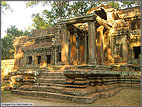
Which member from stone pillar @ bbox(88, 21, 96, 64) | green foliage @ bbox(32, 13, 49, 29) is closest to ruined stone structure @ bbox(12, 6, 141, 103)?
stone pillar @ bbox(88, 21, 96, 64)

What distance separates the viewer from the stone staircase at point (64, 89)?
5683 millimetres

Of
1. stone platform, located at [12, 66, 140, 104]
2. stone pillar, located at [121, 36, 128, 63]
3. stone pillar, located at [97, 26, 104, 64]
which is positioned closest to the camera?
stone platform, located at [12, 66, 140, 104]

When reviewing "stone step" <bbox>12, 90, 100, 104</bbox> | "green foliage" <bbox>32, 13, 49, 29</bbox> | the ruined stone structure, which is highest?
"green foliage" <bbox>32, 13, 49, 29</bbox>

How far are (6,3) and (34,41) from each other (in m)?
8.20

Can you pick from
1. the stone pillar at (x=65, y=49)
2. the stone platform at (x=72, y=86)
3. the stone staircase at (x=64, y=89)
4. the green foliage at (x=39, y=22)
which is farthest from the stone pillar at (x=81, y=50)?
the green foliage at (x=39, y=22)

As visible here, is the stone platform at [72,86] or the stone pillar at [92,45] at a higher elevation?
the stone pillar at [92,45]

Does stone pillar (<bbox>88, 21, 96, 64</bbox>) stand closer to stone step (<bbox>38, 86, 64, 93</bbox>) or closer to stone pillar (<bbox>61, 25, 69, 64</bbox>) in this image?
stone pillar (<bbox>61, 25, 69, 64</bbox>)

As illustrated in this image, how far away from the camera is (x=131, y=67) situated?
10430 mm

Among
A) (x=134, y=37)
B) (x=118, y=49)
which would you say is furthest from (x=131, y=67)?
(x=134, y=37)

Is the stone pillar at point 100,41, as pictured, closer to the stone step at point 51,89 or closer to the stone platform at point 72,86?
the stone platform at point 72,86

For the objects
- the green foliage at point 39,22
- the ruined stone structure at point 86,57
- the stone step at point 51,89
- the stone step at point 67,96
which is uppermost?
the green foliage at point 39,22

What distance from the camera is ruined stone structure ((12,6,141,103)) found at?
254 inches

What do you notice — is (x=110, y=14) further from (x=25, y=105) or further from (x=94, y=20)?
(x=25, y=105)

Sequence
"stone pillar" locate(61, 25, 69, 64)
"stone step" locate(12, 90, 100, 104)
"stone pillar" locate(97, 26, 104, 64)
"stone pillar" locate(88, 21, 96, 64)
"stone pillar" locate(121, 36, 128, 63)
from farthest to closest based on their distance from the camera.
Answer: "stone pillar" locate(121, 36, 128, 63) → "stone pillar" locate(97, 26, 104, 64) → "stone pillar" locate(61, 25, 69, 64) → "stone pillar" locate(88, 21, 96, 64) → "stone step" locate(12, 90, 100, 104)
